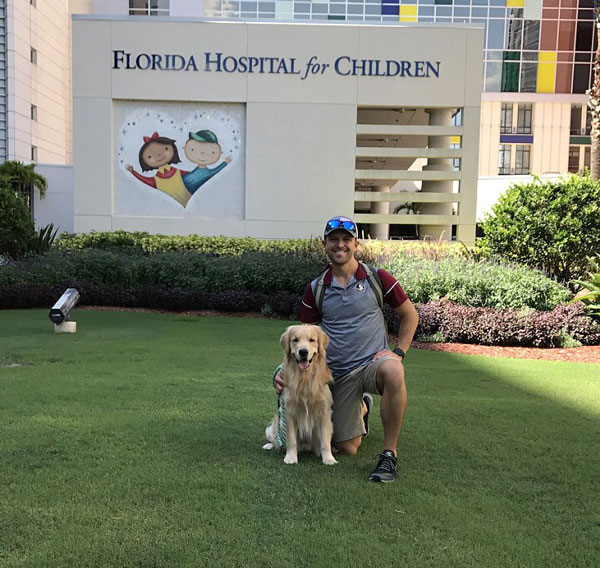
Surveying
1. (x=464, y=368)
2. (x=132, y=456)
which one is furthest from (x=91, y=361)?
(x=464, y=368)

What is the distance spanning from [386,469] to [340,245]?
5.67 ft

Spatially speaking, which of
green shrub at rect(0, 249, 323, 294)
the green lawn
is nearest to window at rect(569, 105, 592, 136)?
green shrub at rect(0, 249, 323, 294)

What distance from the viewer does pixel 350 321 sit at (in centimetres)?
503

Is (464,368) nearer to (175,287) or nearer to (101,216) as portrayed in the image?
(175,287)

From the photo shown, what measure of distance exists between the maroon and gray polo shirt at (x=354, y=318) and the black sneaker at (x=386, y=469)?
0.75 meters

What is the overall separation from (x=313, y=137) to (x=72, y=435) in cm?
1502

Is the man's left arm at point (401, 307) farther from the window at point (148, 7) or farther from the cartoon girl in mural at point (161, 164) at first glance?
the window at point (148, 7)

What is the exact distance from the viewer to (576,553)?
11.3 feet

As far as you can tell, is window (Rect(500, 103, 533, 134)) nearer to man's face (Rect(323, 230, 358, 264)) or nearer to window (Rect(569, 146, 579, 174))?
window (Rect(569, 146, 579, 174))

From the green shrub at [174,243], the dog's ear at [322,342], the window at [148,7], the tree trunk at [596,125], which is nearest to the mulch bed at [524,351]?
the dog's ear at [322,342]

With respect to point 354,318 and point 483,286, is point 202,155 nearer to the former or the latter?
point 483,286

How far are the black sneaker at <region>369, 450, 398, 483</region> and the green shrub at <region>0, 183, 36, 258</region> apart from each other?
13896mm

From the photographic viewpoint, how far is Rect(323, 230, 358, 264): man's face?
195 inches

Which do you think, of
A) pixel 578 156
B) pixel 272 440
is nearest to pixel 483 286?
pixel 272 440
